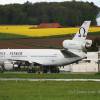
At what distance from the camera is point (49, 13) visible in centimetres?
18238

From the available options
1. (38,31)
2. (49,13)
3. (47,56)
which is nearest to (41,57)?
(47,56)

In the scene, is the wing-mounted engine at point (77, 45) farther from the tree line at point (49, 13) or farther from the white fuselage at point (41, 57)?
the tree line at point (49, 13)

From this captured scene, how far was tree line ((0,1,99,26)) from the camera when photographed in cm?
17138

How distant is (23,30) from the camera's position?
149000mm

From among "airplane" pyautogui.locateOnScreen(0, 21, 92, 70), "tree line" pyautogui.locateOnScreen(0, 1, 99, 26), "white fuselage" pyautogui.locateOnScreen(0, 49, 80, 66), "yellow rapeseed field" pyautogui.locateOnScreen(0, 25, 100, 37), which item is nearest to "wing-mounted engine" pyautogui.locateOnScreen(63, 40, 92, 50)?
"airplane" pyautogui.locateOnScreen(0, 21, 92, 70)

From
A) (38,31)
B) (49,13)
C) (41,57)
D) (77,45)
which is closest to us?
(41,57)

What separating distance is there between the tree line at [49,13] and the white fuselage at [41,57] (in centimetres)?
6007

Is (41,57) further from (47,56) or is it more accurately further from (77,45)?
(77,45)

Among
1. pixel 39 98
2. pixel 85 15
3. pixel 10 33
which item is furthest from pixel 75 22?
pixel 39 98

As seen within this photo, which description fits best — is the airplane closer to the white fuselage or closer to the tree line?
the white fuselage

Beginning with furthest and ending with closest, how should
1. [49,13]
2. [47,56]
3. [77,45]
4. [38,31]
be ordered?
[49,13] → [38,31] → [77,45] → [47,56]

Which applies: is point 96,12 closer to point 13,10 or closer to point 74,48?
point 13,10

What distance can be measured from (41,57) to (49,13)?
8002 centimetres

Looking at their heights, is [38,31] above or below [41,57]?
above
